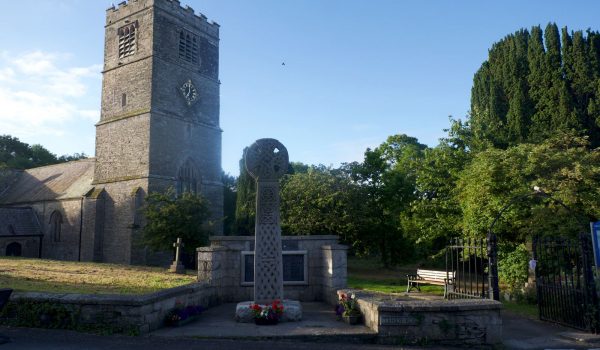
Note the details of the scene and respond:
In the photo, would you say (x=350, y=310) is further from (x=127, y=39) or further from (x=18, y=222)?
(x=18, y=222)

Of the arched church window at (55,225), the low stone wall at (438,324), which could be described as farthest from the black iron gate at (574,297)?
the arched church window at (55,225)

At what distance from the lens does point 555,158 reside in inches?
623

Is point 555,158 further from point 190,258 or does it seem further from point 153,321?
point 190,258

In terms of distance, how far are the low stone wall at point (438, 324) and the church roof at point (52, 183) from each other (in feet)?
104

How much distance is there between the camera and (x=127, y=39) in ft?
110

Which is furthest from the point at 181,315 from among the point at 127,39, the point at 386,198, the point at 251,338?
the point at 127,39

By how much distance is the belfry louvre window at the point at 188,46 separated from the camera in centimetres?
3356

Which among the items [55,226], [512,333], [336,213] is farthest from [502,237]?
[55,226]

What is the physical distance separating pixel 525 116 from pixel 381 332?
25700mm

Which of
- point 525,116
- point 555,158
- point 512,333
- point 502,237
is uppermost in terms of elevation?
point 525,116

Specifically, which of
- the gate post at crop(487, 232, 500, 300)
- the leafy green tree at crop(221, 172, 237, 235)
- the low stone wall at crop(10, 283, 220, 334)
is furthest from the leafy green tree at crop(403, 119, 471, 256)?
the leafy green tree at crop(221, 172, 237, 235)

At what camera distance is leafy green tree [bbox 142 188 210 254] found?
23453mm

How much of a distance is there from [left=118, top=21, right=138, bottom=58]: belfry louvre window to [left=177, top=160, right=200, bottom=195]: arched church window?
30.2ft

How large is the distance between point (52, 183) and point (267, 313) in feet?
125
